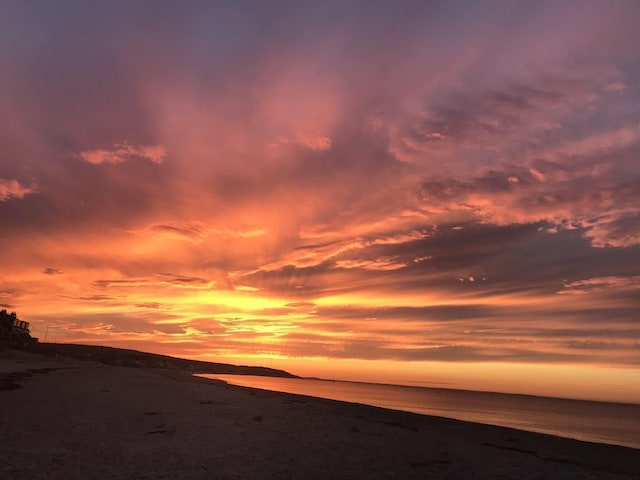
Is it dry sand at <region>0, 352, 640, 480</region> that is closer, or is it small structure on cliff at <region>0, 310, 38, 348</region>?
dry sand at <region>0, 352, 640, 480</region>

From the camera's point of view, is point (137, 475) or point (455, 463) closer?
point (137, 475)

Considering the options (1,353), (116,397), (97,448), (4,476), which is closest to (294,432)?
(97,448)

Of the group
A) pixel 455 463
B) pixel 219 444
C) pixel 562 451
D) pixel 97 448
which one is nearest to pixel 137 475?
pixel 97 448

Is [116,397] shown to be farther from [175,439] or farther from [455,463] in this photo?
[455,463]

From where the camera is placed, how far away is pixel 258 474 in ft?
55.5

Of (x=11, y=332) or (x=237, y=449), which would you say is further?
(x=11, y=332)

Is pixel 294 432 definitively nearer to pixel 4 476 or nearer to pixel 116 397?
pixel 4 476

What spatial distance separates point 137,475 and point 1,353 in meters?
119

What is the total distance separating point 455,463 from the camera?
21.6m

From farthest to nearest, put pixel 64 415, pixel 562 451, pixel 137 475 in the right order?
pixel 562 451 < pixel 64 415 < pixel 137 475

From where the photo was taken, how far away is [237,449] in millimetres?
21328

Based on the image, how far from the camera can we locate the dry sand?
55.3 feet

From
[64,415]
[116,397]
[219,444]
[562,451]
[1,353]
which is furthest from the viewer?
[1,353]

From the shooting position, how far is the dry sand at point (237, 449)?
16844 mm
